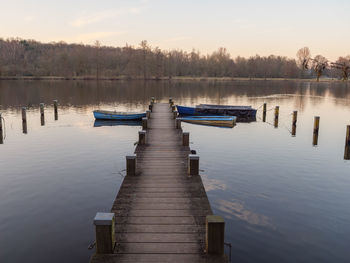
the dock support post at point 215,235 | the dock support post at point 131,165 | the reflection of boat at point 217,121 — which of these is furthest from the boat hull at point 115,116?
the dock support post at point 215,235

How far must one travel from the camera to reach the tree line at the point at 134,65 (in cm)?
15188

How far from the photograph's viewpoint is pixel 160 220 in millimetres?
10039

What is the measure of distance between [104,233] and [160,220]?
7.87 ft

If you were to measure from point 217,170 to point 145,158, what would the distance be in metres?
5.60

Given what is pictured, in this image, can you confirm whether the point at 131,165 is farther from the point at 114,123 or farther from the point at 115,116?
the point at 115,116

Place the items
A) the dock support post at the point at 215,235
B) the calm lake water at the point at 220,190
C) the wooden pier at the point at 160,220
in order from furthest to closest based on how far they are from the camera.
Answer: the calm lake water at the point at 220,190, the wooden pier at the point at 160,220, the dock support post at the point at 215,235

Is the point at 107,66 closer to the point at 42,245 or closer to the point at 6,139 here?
the point at 6,139

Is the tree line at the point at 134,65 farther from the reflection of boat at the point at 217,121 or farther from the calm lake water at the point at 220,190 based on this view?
the calm lake water at the point at 220,190

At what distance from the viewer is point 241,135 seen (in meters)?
32.3

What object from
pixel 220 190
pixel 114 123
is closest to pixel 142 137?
pixel 220 190

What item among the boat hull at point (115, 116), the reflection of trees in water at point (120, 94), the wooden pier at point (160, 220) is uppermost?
the reflection of trees in water at point (120, 94)

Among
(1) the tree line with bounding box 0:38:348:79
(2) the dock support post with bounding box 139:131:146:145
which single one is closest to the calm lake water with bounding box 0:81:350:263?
(2) the dock support post with bounding box 139:131:146:145

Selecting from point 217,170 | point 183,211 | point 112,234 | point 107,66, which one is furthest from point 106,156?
point 107,66

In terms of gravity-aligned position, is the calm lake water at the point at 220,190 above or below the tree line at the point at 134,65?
below
